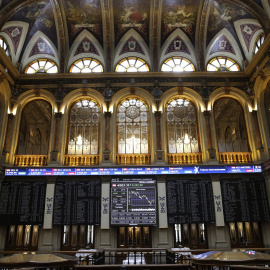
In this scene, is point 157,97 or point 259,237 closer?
point 259,237

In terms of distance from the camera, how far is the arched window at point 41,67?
17078mm

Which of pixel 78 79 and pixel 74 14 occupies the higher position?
pixel 74 14

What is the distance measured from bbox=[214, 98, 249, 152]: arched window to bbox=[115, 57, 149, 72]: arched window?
17.7ft

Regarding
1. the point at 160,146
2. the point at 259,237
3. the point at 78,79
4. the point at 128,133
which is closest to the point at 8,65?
the point at 78,79

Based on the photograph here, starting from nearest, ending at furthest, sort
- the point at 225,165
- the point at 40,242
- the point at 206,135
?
the point at 40,242 → the point at 225,165 → the point at 206,135

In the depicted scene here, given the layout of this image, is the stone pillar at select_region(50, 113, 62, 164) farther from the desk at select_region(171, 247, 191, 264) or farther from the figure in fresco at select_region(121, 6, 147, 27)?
the desk at select_region(171, 247, 191, 264)

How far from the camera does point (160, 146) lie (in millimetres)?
15117

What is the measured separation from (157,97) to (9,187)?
10.1m

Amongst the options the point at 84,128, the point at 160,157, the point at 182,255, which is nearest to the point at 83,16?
the point at 84,128

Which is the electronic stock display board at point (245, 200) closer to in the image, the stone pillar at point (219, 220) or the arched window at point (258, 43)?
the stone pillar at point (219, 220)

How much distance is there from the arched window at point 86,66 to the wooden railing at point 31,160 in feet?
20.1

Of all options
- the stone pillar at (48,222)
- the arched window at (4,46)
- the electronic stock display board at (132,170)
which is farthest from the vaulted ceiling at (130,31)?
the stone pillar at (48,222)

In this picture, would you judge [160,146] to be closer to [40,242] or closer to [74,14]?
[40,242]

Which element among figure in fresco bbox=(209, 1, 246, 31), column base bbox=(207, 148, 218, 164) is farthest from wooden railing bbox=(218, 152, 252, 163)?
figure in fresco bbox=(209, 1, 246, 31)
